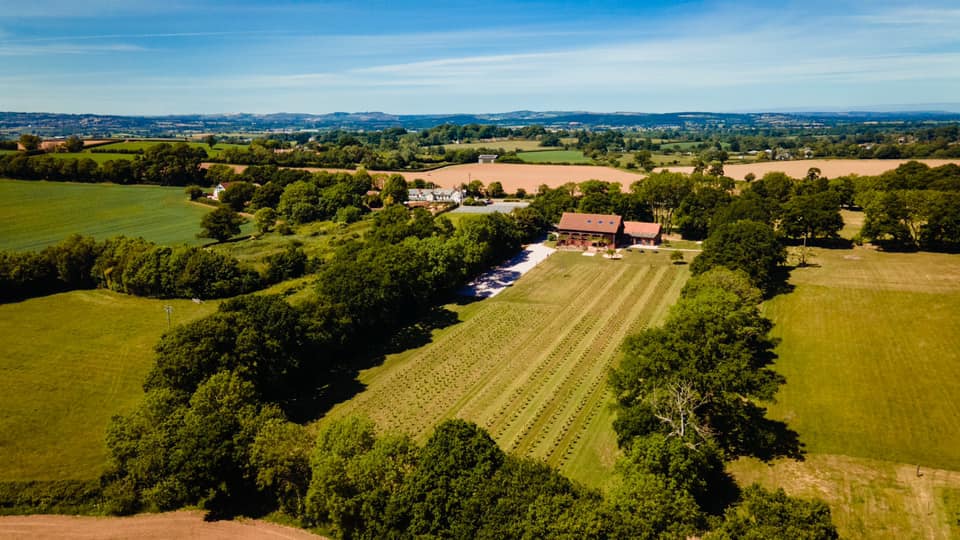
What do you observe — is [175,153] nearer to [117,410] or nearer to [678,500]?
[117,410]

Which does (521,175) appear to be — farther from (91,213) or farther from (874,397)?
(874,397)

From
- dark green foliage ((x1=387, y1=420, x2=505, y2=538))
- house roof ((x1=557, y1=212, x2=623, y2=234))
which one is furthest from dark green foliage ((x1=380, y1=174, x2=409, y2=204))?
dark green foliage ((x1=387, y1=420, x2=505, y2=538))

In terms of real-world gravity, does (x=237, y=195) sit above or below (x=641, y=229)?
above

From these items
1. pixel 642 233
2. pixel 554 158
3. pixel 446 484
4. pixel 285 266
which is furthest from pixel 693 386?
pixel 554 158

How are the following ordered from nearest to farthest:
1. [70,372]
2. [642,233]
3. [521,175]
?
[70,372] → [642,233] → [521,175]

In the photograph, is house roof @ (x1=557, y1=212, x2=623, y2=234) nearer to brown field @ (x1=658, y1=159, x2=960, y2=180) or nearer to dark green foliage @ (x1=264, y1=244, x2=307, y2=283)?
dark green foliage @ (x1=264, y1=244, x2=307, y2=283)

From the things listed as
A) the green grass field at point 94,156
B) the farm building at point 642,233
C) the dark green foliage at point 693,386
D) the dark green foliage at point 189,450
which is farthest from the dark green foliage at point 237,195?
the dark green foliage at point 693,386

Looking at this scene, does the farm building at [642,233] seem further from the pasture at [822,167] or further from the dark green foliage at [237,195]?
the dark green foliage at [237,195]
